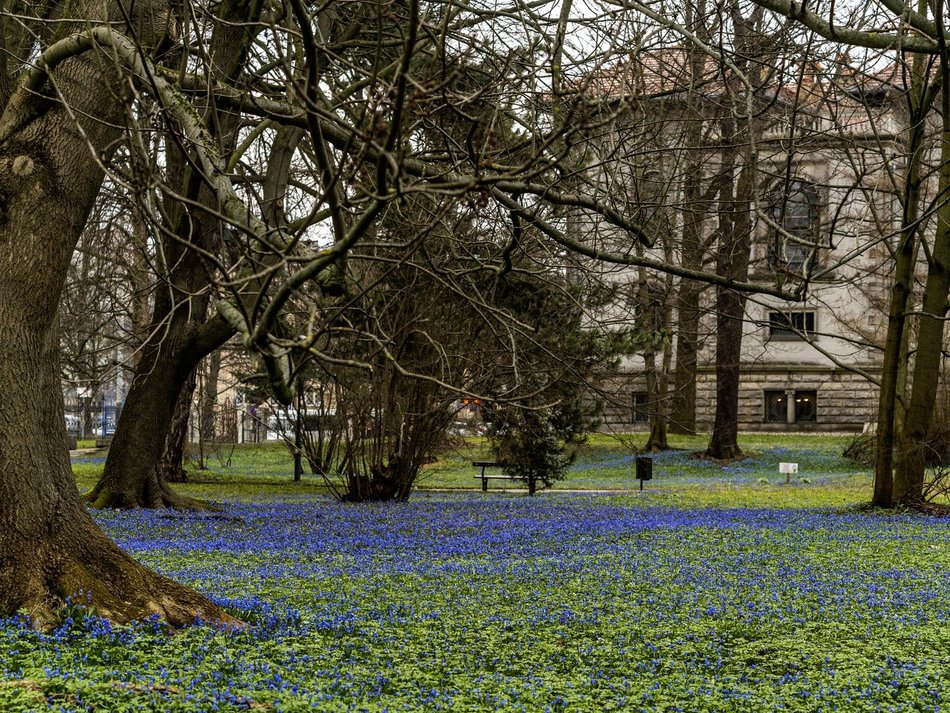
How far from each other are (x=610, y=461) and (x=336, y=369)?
1860 cm

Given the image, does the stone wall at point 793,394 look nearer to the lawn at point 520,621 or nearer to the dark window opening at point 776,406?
the dark window opening at point 776,406

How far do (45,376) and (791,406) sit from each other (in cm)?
4086

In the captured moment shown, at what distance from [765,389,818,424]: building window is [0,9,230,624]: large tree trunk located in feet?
133

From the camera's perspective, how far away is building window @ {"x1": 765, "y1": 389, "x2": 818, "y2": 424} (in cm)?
4431

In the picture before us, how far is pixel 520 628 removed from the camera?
730 centimetres

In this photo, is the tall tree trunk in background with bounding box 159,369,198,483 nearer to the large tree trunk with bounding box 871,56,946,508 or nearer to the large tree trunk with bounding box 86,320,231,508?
the large tree trunk with bounding box 86,320,231,508

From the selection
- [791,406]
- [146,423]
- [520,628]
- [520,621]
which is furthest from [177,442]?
[791,406]

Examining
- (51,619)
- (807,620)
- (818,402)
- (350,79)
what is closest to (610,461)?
(818,402)

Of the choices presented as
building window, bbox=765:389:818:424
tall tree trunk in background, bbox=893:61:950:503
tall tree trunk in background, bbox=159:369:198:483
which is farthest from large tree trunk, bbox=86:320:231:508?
building window, bbox=765:389:818:424

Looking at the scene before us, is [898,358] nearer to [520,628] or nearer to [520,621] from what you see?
[520,621]

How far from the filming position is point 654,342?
2256 cm

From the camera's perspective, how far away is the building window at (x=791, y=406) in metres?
44.3

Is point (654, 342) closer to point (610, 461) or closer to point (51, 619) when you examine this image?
point (610, 461)

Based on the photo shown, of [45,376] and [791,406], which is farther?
[791,406]
